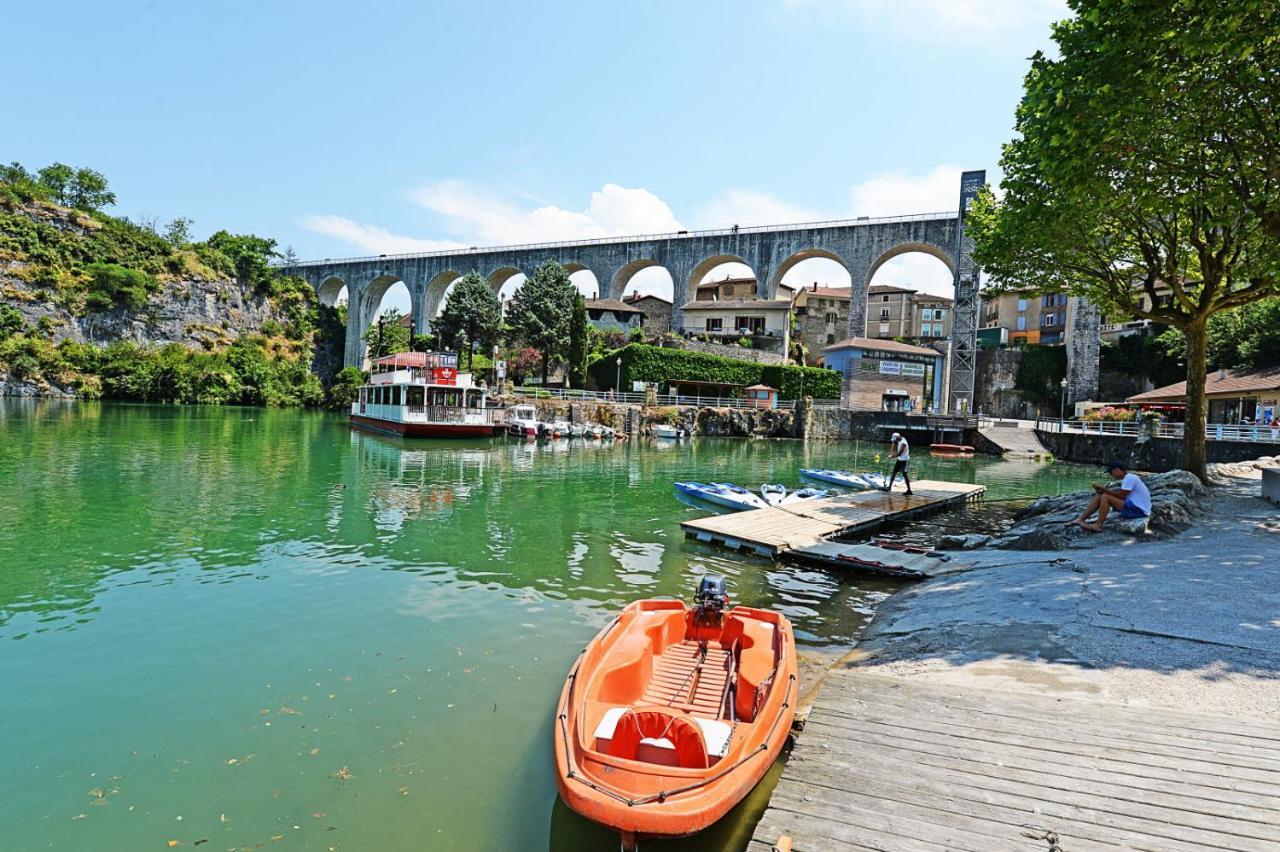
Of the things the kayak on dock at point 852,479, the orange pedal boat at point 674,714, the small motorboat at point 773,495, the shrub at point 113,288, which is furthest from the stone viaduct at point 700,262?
the orange pedal boat at point 674,714

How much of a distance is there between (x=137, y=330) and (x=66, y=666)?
236 ft

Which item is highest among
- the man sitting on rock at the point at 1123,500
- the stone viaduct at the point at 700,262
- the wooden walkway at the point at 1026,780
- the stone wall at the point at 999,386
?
the stone viaduct at the point at 700,262

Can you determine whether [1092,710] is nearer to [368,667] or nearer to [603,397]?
[368,667]

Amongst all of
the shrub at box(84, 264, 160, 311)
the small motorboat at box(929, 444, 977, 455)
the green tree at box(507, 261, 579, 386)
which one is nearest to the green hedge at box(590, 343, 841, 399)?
the green tree at box(507, 261, 579, 386)

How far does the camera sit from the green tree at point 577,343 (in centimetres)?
5085

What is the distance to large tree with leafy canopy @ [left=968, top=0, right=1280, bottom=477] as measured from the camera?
10.2 metres

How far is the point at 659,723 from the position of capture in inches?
185

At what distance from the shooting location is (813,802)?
3.85 m

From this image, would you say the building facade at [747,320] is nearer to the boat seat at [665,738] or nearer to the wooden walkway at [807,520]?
the wooden walkway at [807,520]

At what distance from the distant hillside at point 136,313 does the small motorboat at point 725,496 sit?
61.8 meters

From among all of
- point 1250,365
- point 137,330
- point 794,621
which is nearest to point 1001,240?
point 794,621

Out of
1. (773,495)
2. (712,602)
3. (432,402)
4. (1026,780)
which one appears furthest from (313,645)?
(432,402)

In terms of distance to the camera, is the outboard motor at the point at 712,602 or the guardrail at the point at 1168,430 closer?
the outboard motor at the point at 712,602

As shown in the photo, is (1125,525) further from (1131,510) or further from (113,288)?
(113,288)
